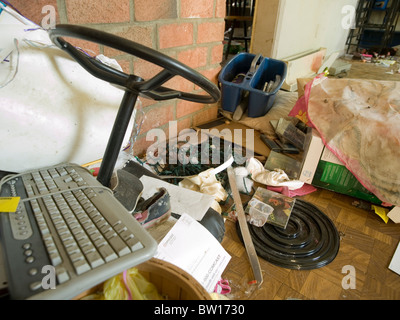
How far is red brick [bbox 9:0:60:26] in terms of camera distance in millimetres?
696

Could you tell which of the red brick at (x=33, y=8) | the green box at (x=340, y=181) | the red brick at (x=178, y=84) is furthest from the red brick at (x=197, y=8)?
the green box at (x=340, y=181)

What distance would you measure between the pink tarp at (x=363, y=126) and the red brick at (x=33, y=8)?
1.06m

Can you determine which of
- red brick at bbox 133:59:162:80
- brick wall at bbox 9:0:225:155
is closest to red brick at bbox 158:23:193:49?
brick wall at bbox 9:0:225:155

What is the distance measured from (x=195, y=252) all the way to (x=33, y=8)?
832mm

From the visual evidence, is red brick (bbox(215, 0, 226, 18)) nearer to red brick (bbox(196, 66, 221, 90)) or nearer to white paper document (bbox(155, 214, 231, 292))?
red brick (bbox(196, 66, 221, 90))

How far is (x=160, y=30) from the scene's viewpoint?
3.67ft

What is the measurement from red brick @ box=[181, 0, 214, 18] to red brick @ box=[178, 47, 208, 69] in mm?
159

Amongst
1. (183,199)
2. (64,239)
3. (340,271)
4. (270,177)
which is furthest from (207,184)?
(64,239)

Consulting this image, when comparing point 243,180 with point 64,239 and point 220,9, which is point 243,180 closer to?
point 64,239

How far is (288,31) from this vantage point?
2445mm

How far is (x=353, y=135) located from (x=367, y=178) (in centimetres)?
18
